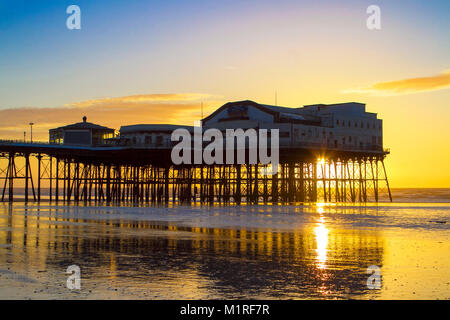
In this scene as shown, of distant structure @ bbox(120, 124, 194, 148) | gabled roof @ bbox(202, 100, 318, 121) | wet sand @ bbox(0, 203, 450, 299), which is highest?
gabled roof @ bbox(202, 100, 318, 121)

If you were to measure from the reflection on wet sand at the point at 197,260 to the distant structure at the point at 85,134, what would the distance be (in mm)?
57505

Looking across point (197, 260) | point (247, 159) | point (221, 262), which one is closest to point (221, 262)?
point (221, 262)

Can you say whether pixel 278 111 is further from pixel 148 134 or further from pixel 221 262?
pixel 221 262

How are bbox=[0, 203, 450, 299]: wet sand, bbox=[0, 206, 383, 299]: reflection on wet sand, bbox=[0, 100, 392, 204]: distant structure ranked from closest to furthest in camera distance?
bbox=[0, 203, 450, 299]: wet sand, bbox=[0, 206, 383, 299]: reflection on wet sand, bbox=[0, 100, 392, 204]: distant structure

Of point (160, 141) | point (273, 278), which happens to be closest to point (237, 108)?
point (160, 141)

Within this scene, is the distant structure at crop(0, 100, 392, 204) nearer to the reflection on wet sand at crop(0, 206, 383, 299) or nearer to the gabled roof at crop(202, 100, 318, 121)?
the gabled roof at crop(202, 100, 318, 121)

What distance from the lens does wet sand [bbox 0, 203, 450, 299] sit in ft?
53.9

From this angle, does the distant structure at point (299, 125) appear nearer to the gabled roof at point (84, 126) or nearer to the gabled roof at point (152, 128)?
the gabled roof at point (152, 128)

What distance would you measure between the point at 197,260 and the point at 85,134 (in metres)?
73.4

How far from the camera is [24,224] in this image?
38000 millimetres

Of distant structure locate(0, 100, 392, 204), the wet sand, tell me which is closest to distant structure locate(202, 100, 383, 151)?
distant structure locate(0, 100, 392, 204)

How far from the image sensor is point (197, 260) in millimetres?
22266

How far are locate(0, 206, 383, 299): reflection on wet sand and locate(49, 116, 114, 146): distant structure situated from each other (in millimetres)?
57505
